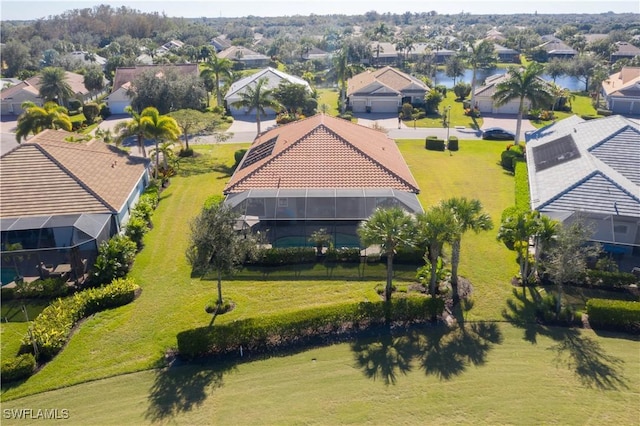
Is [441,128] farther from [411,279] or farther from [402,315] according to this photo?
[402,315]

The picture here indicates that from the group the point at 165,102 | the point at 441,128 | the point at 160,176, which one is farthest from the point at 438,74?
the point at 160,176

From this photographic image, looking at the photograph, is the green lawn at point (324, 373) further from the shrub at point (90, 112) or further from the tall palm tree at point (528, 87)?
the shrub at point (90, 112)

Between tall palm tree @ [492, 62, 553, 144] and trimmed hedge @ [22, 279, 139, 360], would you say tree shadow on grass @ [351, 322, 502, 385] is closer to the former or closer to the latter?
trimmed hedge @ [22, 279, 139, 360]

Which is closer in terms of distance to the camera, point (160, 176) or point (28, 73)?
point (160, 176)

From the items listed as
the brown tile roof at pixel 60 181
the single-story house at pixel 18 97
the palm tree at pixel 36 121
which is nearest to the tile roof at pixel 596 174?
the brown tile roof at pixel 60 181

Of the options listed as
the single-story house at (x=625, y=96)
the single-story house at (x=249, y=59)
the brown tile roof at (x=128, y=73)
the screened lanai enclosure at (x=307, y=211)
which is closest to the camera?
the screened lanai enclosure at (x=307, y=211)

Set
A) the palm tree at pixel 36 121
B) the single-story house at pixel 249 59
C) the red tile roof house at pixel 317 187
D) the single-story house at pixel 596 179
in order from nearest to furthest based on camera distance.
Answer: the single-story house at pixel 596 179 < the red tile roof house at pixel 317 187 < the palm tree at pixel 36 121 < the single-story house at pixel 249 59

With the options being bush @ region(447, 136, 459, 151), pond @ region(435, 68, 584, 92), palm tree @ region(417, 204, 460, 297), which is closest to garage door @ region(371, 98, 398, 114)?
bush @ region(447, 136, 459, 151)
